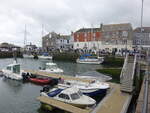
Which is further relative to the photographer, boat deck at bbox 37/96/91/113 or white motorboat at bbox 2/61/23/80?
white motorboat at bbox 2/61/23/80

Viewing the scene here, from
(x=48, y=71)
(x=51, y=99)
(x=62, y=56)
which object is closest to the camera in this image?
(x=51, y=99)

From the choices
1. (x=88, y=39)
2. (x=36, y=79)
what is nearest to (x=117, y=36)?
(x=88, y=39)

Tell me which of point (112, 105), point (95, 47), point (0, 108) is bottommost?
point (0, 108)

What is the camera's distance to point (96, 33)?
2931 inches

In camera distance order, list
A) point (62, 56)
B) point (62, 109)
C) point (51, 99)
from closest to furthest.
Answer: point (62, 109) < point (51, 99) < point (62, 56)

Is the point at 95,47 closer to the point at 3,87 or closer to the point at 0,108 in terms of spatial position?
the point at 3,87

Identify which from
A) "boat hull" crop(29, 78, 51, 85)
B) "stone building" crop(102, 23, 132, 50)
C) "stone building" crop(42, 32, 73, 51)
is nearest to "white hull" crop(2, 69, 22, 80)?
"boat hull" crop(29, 78, 51, 85)

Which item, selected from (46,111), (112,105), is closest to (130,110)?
(112,105)

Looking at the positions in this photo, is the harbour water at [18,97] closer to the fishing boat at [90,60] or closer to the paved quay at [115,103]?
the paved quay at [115,103]

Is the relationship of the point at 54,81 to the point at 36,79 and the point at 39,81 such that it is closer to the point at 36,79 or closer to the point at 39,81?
the point at 39,81

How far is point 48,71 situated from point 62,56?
31099 mm

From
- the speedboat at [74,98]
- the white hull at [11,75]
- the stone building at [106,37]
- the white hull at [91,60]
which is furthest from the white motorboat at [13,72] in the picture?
the stone building at [106,37]

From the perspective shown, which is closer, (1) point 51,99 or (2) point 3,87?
(1) point 51,99

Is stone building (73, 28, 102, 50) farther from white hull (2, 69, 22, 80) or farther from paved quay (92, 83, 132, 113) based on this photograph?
paved quay (92, 83, 132, 113)
